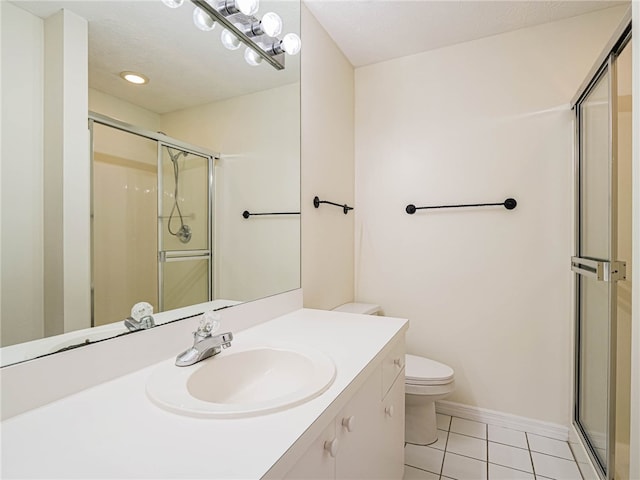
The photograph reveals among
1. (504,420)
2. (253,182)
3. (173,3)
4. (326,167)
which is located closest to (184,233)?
(253,182)

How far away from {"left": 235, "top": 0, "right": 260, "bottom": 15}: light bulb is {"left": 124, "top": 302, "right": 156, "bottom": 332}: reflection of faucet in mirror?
1.11m

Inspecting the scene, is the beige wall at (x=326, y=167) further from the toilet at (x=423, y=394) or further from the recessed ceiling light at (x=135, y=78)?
the recessed ceiling light at (x=135, y=78)

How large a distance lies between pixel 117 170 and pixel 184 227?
10.5 inches

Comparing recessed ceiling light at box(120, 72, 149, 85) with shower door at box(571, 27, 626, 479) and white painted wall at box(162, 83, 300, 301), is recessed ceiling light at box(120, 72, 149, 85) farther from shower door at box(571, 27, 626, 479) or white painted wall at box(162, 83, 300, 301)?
shower door at box(571, 27, 626, 479)

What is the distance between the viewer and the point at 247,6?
1263mm

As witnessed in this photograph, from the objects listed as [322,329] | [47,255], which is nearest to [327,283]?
[322,329]

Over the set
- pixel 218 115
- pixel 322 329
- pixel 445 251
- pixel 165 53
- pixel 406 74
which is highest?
pixel 406 74

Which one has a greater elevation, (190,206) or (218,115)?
(218,115)

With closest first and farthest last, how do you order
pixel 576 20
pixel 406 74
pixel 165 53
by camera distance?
pixel 165 53 → pixel 576 20 → pixel 406 74

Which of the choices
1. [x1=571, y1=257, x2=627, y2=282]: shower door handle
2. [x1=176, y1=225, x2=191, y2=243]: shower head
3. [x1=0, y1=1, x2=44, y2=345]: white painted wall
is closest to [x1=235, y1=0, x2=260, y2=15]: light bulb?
[x1=0, y1=1, x2=44, y2=345]: white painted wall

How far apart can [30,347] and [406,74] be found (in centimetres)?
234

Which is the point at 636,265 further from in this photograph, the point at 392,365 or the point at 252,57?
the point at 252,57

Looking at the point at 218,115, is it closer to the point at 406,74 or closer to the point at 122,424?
the point at 122,424

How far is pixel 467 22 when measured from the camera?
1.86 m
